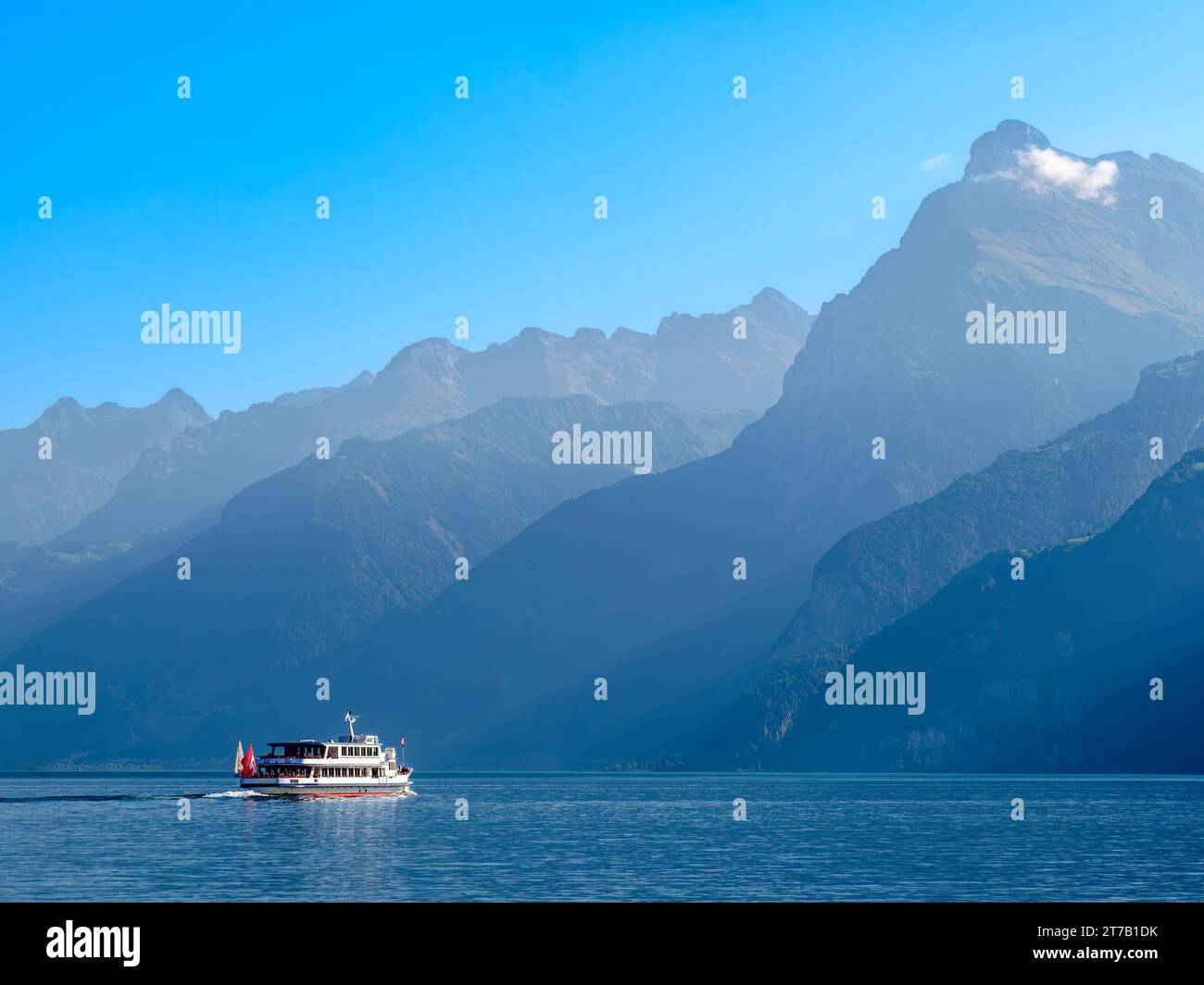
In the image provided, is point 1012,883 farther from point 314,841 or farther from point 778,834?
point 314,841
